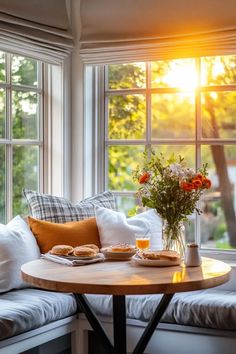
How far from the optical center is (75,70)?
4301 millimetres

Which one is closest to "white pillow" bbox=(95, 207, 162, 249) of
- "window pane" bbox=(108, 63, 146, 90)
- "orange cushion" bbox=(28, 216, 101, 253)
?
"orange cushion" bbox=(28, 216, 101, 253)

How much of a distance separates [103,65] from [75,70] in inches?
8.0

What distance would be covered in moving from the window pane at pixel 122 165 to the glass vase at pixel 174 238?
3.93 feet

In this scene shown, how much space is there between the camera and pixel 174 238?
3.09 metres

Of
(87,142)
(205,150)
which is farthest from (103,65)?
(205,150)

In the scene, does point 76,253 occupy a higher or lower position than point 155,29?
lower

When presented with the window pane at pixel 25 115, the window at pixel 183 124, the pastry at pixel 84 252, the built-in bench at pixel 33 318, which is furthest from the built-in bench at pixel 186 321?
the window pane at pixel 25 115

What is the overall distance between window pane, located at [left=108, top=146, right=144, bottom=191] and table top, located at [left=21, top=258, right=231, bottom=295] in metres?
1.37

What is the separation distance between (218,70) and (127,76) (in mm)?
648

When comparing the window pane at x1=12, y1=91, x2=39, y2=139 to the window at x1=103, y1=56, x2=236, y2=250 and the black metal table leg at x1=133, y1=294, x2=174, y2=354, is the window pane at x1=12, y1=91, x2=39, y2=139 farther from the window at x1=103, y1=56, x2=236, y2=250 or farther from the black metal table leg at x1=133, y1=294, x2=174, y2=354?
the black metal table leg at x1=133, y1=294, x2=174, y2=354

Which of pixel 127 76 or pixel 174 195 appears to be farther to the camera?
pixel 127 76

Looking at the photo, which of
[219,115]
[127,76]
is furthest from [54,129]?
[219,115]

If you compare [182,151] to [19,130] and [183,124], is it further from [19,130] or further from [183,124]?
[19,130]

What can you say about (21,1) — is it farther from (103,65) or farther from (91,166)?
(91,166)
